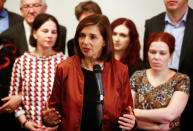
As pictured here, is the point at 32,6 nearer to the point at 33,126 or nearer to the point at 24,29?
the point at 24,29

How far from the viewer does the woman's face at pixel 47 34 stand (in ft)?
7.34

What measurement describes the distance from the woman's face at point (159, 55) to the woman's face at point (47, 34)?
34.3 inches

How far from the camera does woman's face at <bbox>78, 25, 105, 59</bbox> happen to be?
1534 millimetres

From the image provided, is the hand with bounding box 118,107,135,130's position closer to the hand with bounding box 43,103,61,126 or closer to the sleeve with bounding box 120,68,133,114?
the sleeve with bounding box 120,68,133,114

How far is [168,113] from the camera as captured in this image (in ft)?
6.63

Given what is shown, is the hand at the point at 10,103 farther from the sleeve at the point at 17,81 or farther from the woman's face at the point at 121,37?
the woman's face at the point at 121,37

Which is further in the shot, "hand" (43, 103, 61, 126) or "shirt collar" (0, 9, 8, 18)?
"shirt collar" (0, 9, 8, 18)

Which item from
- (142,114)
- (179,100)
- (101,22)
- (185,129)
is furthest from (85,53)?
(185,129)

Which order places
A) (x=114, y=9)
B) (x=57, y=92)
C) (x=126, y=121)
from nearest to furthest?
1. (x=126, y=121)
2. (x=57, y=92)
3. (x=114, y=9)

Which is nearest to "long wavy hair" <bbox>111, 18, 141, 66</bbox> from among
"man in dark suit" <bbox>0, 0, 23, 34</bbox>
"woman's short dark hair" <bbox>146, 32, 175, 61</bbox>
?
"woman's short dark hair" <bbox>146, 32, 175, 61</bbox>

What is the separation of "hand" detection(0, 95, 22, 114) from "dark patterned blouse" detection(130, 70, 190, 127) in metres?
1.05

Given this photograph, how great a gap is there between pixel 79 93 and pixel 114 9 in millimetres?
1839

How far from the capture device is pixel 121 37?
8.84 feet

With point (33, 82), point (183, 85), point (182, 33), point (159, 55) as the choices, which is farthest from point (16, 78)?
point (182, 33)
